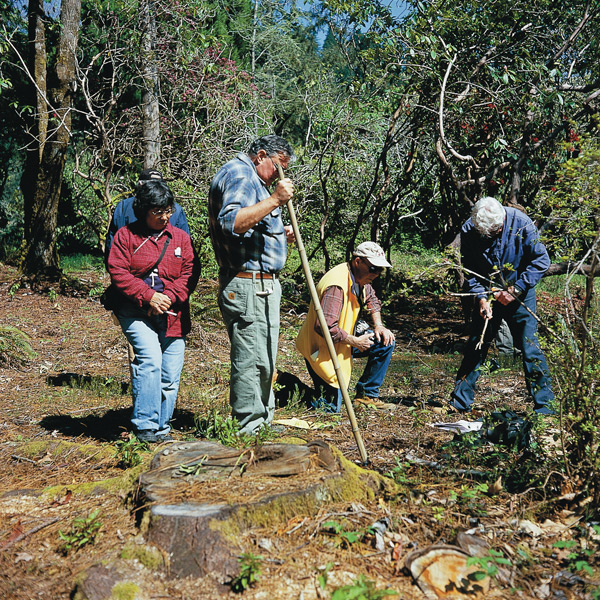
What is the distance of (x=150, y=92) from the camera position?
10078 millimetres

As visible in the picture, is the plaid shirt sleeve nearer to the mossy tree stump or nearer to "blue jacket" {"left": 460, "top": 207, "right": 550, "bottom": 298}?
the mossy tree stump

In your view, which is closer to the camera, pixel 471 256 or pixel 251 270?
pixel 251 270

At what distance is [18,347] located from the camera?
287 inches

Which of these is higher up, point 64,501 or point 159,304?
point 159,304

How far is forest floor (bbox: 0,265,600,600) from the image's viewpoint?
2596 millimetres

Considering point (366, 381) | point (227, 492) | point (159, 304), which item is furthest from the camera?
point (366, 381)

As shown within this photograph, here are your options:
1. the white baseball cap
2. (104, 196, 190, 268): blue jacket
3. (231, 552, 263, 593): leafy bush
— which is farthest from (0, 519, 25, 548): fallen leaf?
the white baseball cap

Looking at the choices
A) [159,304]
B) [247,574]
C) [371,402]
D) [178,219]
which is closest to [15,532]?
[247,574]

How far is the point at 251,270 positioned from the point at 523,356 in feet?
8.32

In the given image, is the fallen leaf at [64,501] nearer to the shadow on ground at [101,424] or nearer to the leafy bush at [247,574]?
the shadow on ground at [101,424]

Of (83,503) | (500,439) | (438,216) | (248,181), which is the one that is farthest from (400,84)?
(83,503)

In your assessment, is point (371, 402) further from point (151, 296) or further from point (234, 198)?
point (234, 198)

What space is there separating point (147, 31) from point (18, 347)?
551 cm

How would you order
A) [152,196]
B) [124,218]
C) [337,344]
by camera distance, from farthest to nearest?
[337,344] < [124,218] < [152,196]
